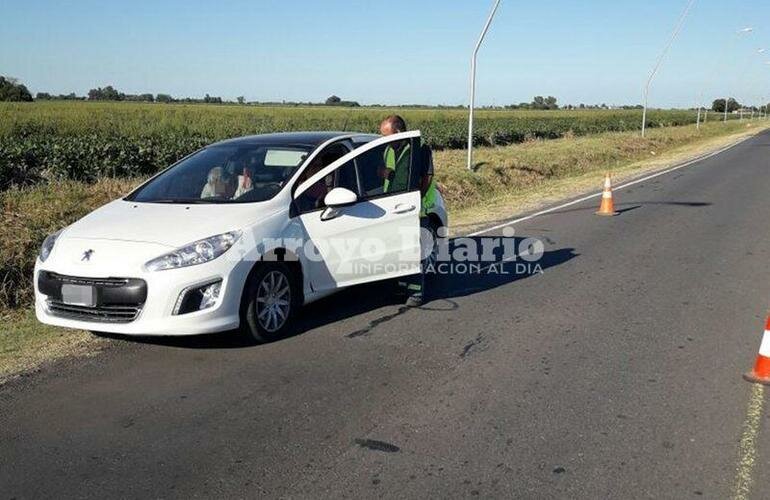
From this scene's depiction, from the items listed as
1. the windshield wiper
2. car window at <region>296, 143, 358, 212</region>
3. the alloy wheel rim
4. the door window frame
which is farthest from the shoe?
the windshield wiper

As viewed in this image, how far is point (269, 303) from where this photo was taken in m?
5.67

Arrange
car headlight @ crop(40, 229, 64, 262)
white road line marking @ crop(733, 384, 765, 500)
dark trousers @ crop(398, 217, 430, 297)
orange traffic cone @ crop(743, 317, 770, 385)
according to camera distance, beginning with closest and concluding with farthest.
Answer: white road line marking @ crop(733, 384, 765, 500), orange traffic cone @ crop(743, 317, 770, 385), car headlight @ crop(40, 229, 64, 262), dark trousers @ crop(398, 217, 430, 297)

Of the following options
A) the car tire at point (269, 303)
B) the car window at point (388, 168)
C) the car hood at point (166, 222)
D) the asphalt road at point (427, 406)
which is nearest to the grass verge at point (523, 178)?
the car window at point (388, 168)

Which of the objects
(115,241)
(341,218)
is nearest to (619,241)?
(341,218)

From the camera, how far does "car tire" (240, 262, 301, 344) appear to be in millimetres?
5484

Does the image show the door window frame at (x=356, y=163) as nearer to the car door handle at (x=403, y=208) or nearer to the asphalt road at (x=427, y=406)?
the car door handle at (x=403, y=208)

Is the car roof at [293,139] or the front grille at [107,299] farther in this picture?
the car roof at [293,139]

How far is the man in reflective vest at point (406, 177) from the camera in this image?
6668 millimetres

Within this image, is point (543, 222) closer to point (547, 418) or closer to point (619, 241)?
point (619, 241)

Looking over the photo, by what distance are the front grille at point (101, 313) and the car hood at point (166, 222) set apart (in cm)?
51

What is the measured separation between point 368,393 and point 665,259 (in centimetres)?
585

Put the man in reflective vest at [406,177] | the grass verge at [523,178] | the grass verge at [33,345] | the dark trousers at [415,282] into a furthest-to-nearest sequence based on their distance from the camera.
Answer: the grass verge at [523,178], the dark trousers at [415,282], the man in reflective vest at [406,177], the grass verge at [33,345]

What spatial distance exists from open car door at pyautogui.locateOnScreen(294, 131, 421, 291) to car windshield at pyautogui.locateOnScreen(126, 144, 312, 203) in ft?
0.98

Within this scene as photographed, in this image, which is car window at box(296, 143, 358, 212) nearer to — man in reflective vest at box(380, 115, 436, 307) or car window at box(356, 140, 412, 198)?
car window at box(356, 140, 412, 198)
